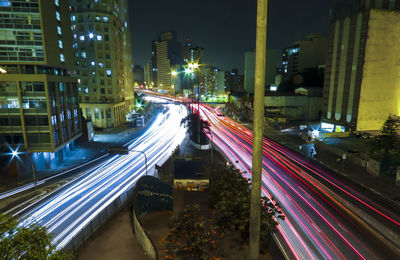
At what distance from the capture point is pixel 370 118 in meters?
48.7

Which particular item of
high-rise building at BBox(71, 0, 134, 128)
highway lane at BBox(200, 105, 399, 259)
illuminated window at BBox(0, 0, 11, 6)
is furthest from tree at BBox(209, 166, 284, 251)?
high-rise building at BBox(71, 0, 134, 128)

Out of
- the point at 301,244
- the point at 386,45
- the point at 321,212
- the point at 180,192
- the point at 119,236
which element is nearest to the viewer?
the point at 301,244

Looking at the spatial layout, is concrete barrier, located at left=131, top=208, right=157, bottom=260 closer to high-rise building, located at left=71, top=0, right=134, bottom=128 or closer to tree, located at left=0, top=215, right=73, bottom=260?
tree, located at left=0, top=215, right=73, bottom=260

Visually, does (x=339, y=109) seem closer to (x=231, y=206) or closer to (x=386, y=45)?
(x=386, y=45)

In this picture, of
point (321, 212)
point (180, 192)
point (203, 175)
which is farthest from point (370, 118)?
point (180, 192)

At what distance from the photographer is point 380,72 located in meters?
47.1

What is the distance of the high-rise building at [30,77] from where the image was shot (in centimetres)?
3247

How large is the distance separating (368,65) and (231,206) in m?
48.1

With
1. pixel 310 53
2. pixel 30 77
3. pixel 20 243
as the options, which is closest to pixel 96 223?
pixel 20 243

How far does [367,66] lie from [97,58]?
64997 mm

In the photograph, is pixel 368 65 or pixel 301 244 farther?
pixel 368 65

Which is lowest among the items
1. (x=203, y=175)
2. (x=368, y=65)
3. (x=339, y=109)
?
(x=203, y=175)

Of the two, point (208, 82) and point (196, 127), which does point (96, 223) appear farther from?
point (208, 82)

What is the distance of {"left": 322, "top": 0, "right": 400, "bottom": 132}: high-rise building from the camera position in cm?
4562
